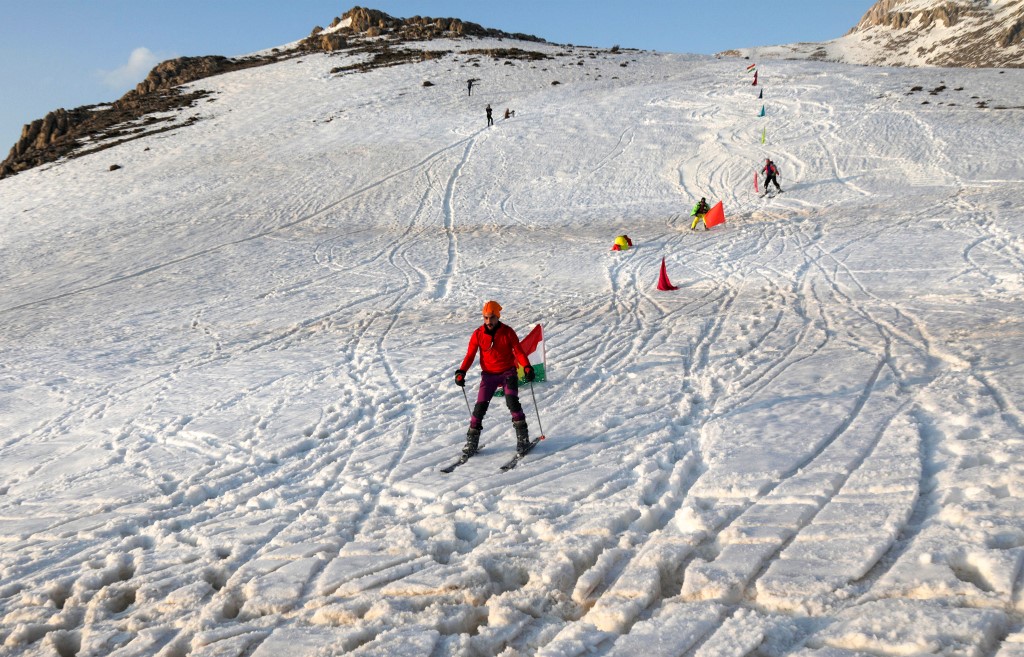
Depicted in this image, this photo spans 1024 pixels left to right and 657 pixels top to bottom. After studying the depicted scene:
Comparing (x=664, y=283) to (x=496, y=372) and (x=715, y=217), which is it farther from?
(x=496, y=372)

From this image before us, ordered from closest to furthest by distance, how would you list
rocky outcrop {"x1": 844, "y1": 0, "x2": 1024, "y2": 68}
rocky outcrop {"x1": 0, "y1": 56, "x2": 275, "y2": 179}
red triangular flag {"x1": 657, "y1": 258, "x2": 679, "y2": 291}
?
red triangular flag {"x1": 657, "y1": 258, "x2": 679, "y2": 291} → rocky outcrop {"x1": 0, "y1": 56, "x2": 275, "y2": 179} → rocky outcrop {"x1": 844, "y1": 0, "x2": 1024, "y2": 68}

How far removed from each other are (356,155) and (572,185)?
11028 millimetres

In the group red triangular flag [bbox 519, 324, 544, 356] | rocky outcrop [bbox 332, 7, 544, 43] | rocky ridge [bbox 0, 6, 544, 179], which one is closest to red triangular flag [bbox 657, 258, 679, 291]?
red triangular flag [bbox 519, 324, 544, 356]

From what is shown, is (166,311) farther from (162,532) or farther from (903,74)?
(903,74)

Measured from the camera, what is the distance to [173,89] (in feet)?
174

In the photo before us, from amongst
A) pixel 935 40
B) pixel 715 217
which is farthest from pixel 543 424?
pixel 935 40

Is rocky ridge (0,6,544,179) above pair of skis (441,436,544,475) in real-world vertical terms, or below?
above

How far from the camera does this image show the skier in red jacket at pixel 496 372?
7555mm

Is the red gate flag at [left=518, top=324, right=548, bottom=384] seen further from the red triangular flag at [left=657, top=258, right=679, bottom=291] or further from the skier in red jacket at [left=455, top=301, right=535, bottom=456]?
the red triangular flag at [left=657, top=258, right=679, bottom=291]

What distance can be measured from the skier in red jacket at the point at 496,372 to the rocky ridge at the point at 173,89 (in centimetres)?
3823

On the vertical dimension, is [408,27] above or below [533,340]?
above

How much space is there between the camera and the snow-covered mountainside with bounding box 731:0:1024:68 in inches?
3305

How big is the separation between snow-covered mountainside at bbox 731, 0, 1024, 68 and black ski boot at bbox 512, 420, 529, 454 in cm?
8470

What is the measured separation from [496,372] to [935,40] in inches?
4402
